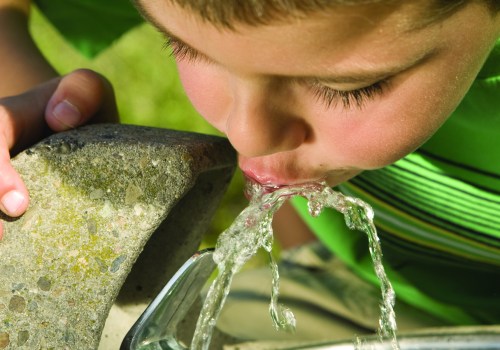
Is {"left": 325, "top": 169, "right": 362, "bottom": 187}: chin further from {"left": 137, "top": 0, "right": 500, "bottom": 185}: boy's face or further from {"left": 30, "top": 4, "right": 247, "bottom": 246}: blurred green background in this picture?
{"left": 30, "top": 4, "right": 247, "bottom": 246}: blurred green background

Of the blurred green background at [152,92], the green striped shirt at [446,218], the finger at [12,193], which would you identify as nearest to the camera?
the finger at [12,193]

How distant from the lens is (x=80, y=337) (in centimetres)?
49

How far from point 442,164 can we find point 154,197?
0.38 meters

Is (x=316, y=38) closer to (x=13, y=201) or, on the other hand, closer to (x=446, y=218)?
(x=13, y=201)

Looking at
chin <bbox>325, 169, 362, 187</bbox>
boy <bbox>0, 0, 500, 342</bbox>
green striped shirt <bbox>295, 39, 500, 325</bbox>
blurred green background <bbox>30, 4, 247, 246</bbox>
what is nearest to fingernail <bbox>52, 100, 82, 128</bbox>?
boy <bbox>0, 0, 500, 342</bbox>

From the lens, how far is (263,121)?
489 mm

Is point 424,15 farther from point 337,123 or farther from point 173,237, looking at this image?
point 173,237

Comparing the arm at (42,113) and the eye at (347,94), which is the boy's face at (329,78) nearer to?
the eye at (347,94)

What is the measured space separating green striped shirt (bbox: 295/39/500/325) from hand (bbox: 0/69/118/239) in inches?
11.7

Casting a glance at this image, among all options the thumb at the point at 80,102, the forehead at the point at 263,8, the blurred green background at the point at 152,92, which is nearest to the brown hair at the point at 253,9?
the forehead at the point at 263,8

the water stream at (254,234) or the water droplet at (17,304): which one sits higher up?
the water droplet at (17,304)

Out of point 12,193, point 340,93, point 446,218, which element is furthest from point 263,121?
point 446,218

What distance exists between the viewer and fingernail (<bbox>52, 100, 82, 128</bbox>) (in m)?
0.63

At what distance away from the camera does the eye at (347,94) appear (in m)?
0.49
